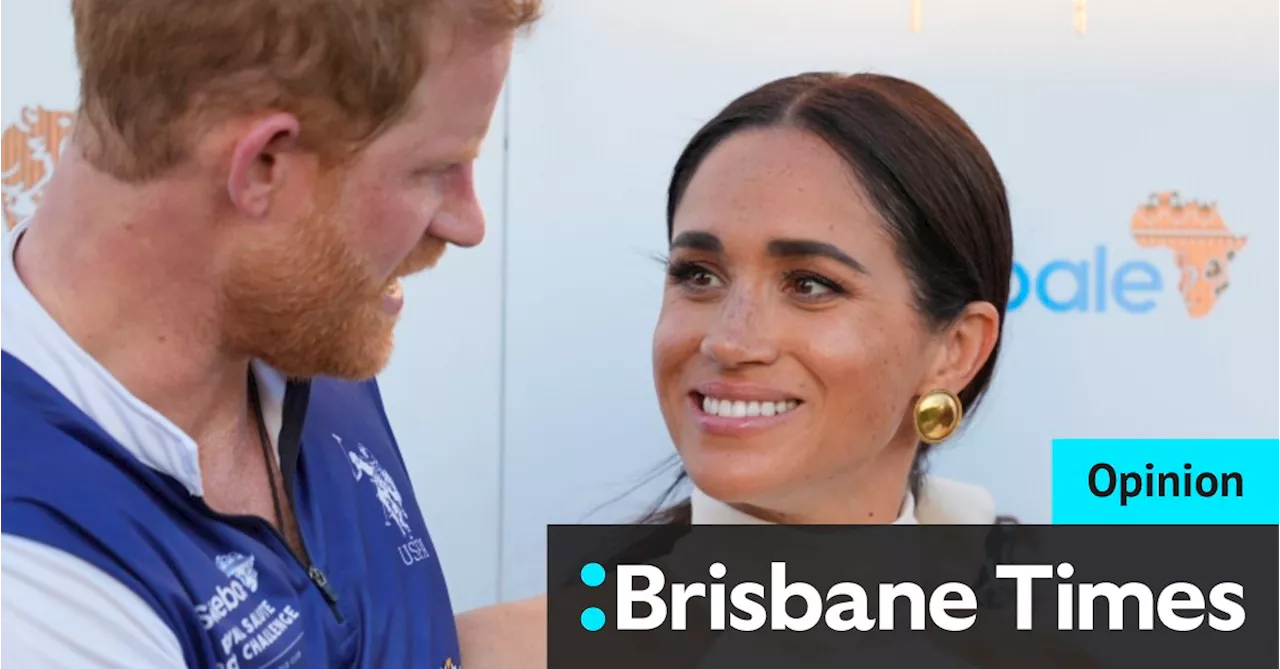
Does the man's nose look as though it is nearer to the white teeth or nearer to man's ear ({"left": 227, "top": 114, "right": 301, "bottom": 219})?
man's ear ({"left": 227, "top": 114, "right": 301, "bottom": 219})

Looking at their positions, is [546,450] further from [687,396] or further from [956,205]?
[956,205]

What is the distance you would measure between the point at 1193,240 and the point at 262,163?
4.77ft

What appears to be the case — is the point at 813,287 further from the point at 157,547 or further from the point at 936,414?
the point at 157,547

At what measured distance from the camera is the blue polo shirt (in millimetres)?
922

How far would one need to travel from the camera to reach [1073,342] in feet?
6.45

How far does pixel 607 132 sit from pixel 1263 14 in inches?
39.4

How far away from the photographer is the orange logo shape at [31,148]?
184cm

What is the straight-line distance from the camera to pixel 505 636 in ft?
4.75

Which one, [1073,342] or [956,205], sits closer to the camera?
[956,205]

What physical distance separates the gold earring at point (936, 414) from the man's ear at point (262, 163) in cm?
77

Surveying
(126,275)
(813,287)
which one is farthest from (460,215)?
(813,287)

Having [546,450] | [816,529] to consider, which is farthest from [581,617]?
[546,450]

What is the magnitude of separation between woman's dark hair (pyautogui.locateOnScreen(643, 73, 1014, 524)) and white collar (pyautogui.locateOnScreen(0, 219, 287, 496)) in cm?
71

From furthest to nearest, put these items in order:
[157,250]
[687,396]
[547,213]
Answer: [547,213], [687,396], [157,250]
